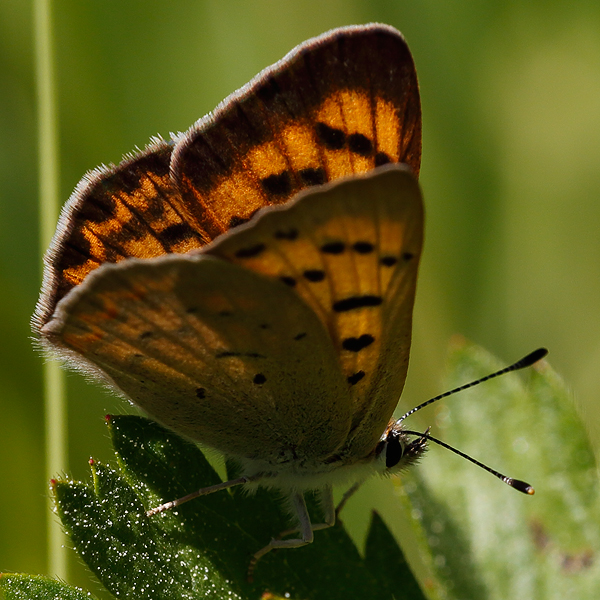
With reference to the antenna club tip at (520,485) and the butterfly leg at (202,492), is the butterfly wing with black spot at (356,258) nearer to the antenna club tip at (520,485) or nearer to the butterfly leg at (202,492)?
the butterfly leg at (202,492)

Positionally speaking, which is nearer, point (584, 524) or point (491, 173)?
point (584, 524)

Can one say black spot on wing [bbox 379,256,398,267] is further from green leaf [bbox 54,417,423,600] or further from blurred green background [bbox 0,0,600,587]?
blurred green background [bbox 0,0,600,587]

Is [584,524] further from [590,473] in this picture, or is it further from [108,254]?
[108,254]

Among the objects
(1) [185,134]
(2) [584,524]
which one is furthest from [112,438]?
(2) [584,524]

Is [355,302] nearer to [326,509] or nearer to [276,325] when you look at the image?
[276,325]

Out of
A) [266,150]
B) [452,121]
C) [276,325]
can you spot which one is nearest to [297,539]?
[276,325]

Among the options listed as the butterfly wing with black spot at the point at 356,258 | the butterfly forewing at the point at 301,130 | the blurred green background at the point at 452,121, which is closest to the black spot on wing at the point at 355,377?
the butterfly wing with black spot at the point at 356,258
